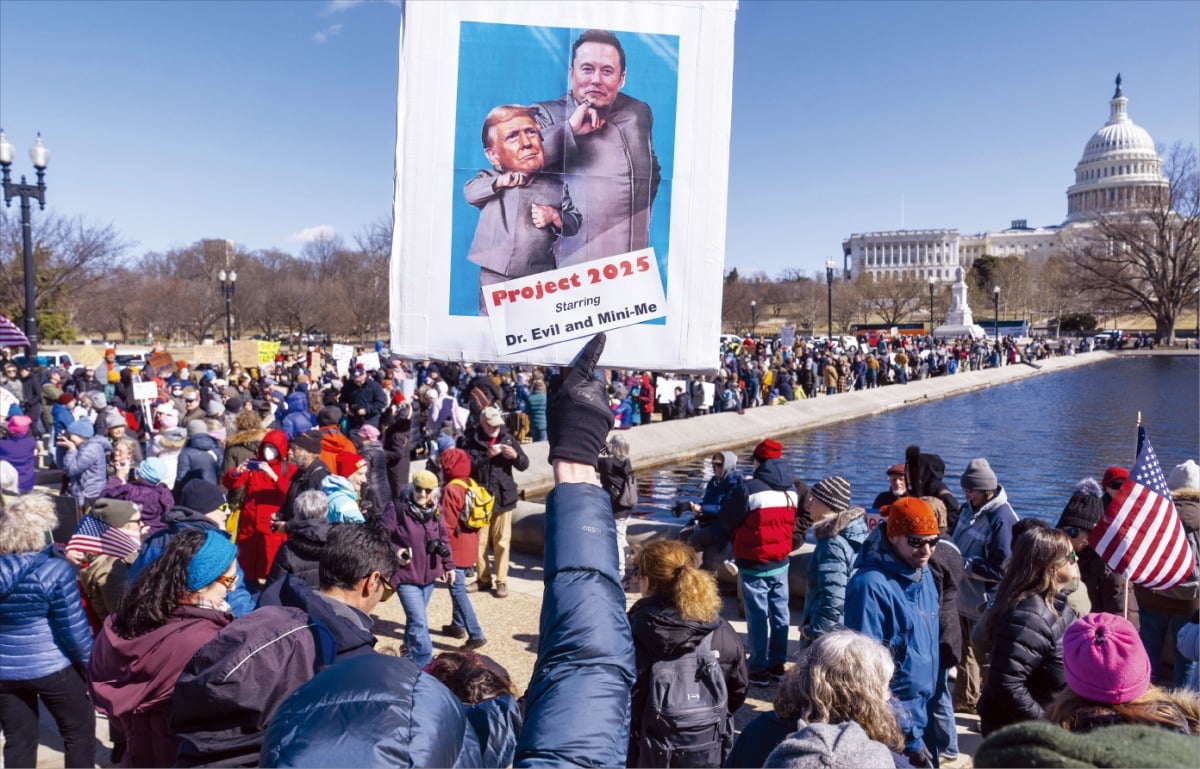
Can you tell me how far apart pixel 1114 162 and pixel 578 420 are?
173 meters

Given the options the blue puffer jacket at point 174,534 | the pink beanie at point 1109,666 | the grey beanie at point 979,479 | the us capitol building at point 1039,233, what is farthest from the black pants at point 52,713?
the us capitol building at point 1039,233

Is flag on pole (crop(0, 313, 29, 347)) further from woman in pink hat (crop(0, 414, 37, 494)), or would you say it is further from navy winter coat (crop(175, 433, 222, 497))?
navy winter coat (crop(175, 433, 222, 497))

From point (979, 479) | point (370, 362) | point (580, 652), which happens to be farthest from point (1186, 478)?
point (370, 362)

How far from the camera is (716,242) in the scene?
275cm

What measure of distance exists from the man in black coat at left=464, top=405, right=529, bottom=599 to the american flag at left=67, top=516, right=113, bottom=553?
11.2ft

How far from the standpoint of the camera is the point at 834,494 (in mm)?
5832

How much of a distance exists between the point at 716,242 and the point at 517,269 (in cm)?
65

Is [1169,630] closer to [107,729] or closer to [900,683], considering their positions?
[900,683]

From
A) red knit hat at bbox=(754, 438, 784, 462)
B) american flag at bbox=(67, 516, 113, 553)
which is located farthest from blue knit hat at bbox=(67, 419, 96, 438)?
red knit hat at bbox=(754, 438, 784, 462)

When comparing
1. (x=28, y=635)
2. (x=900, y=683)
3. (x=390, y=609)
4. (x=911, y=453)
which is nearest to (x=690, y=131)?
(x=900, y=683)

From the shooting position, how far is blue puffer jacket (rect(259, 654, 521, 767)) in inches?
55.1

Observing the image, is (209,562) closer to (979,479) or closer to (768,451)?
(768,451)

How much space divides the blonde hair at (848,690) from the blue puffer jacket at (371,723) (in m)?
1.20

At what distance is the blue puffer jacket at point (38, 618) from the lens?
3.89 metres
